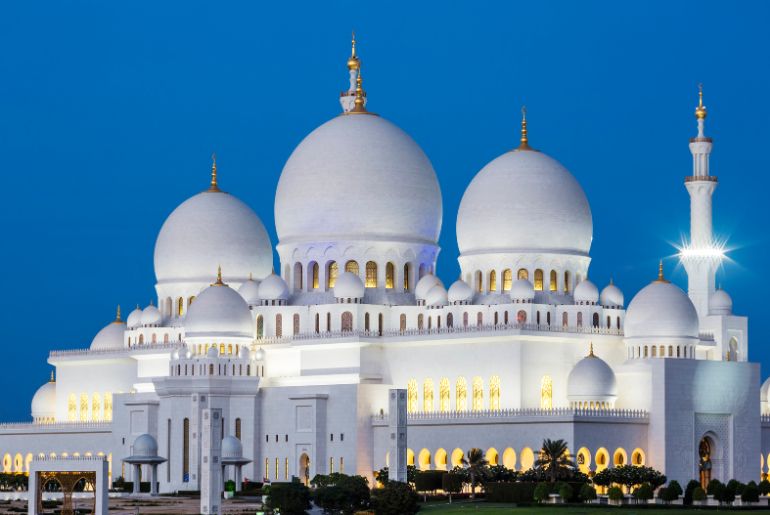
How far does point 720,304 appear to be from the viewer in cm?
8550

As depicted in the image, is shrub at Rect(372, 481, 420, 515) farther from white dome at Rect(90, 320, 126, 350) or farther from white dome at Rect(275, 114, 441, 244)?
white dome at Rect(90, 320, 126, 350)

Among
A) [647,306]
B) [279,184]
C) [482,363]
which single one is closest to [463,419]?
[482,363]

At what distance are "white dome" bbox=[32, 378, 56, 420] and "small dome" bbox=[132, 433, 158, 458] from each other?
48.6 feet

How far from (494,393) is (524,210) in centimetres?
872

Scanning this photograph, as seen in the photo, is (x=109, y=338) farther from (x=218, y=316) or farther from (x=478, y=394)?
(x=478, y=394)

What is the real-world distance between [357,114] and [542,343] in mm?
15696

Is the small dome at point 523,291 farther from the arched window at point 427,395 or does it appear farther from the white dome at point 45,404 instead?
the white dome at point 45,404

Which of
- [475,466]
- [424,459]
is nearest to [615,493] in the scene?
[475,466]

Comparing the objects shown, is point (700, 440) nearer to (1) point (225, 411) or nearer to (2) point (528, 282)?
(2) point (528, 282)

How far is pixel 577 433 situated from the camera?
76.8m

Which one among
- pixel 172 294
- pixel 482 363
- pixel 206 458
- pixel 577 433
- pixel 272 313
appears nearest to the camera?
pixel 206 458

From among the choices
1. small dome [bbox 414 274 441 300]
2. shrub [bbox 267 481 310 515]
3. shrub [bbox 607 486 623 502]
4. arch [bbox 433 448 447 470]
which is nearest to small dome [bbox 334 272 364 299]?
small dome [bbox 414 274 441 300]

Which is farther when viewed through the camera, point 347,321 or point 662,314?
point 347,321

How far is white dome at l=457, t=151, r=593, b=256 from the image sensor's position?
85188 millimetres
